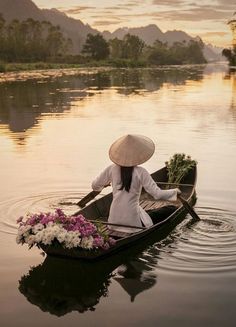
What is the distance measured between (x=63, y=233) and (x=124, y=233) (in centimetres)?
139

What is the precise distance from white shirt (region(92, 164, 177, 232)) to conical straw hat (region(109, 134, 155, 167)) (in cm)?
15

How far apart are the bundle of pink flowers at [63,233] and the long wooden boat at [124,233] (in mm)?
170

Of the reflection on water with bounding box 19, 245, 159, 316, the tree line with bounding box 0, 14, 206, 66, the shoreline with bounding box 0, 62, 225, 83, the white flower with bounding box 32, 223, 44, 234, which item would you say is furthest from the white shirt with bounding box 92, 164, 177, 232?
the tree line with bounding box 0, 14, 206, 66

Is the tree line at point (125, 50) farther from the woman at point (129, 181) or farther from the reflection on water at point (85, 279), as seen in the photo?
the reflection on water at point (85, 279)

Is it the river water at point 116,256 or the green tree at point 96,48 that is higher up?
the river water at point 116,256

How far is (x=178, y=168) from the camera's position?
12.4 m

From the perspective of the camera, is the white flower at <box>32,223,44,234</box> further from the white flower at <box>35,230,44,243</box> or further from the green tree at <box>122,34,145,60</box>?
the green tree at <box>122,34,145,60</box>

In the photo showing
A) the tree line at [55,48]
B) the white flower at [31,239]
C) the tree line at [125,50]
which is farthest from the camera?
the tree line at [125,50]

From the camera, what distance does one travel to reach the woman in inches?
335

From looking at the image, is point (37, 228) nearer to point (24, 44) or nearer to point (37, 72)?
point (37, 72)

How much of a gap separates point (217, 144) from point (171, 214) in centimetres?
876

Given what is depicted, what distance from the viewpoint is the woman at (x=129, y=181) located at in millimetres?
8508

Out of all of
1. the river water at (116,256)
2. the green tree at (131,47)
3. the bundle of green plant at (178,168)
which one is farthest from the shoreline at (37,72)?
the green tree at (131,47)

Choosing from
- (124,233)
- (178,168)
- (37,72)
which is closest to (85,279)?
→ (124,233)
